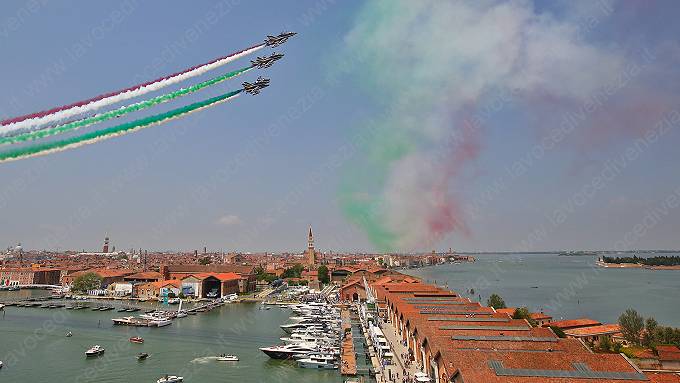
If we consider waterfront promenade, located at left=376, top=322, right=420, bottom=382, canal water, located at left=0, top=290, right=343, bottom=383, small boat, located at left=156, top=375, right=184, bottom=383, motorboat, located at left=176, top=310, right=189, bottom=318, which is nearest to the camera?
small boat, located at left=156, top=375, right=184, bottom=383

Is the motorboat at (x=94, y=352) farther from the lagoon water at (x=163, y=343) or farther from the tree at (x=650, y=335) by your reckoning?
the tree at (x=650, y=335)

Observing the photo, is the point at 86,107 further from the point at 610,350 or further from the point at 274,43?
the point at 610,350

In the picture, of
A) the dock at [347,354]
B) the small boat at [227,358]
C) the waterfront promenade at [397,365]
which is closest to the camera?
the waterfront promenade at [397,365]

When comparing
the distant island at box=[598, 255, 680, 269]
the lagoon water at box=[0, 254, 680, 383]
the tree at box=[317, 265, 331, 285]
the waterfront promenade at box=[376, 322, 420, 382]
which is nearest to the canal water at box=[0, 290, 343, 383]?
the lagoon water at box=[0, 254, 680, 383]

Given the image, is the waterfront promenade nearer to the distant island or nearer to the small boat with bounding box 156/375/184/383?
the small boat with bounding box 156/375/184/383

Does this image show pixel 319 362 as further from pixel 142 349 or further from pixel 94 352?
pixel 94 352

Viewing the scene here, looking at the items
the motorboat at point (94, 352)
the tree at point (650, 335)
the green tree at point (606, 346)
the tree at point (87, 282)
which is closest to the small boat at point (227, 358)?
the motorboat at point (94, 352)

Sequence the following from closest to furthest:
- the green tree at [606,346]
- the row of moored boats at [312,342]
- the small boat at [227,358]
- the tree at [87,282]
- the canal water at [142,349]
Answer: the canal water at [142,349], the row of moored boats at [312,342], the small boat at [227,358], the green tree at [606,346], the tree at [87,282]
